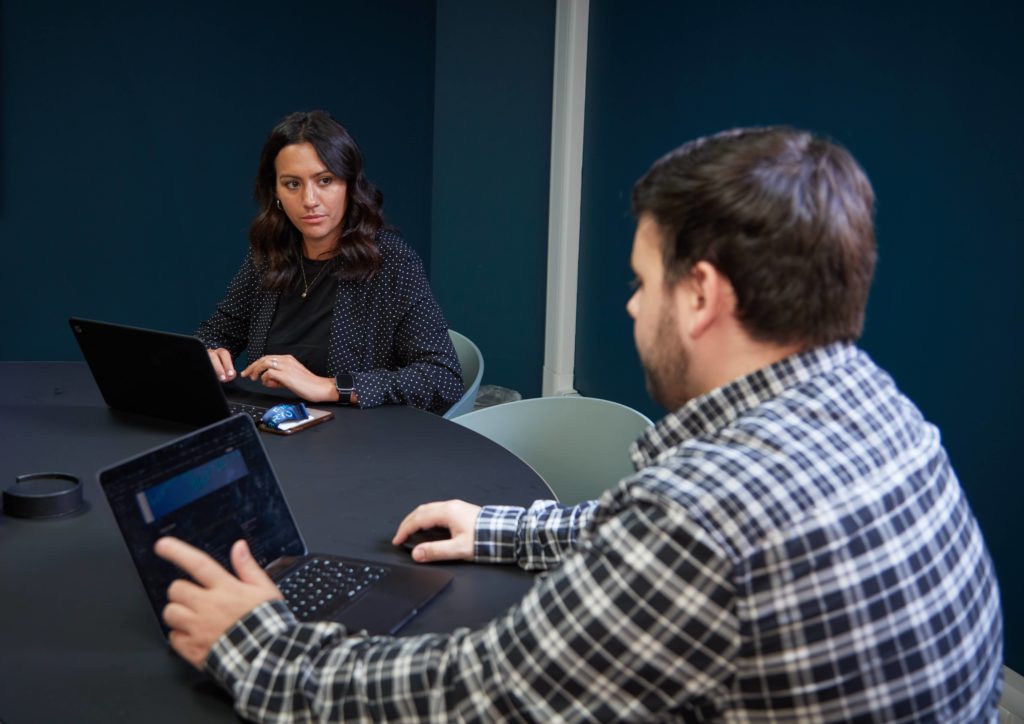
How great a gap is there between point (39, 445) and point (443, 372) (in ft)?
2.95

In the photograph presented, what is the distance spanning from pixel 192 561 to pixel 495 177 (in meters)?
→ 3.52

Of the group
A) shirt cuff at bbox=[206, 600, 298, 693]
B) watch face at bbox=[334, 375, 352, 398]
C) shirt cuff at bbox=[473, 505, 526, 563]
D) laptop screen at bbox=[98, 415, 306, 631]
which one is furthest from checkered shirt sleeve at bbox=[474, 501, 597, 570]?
watch face at bbox=[334, 375, 352, 398]

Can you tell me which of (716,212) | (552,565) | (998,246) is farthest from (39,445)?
(998,246)

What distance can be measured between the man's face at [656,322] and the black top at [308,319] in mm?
1594

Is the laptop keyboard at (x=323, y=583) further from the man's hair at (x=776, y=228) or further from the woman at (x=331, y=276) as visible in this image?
Result: the woman at (x=331, y=276)

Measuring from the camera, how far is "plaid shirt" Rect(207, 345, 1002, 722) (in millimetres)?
833

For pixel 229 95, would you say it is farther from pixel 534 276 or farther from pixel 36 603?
pixel 36 603

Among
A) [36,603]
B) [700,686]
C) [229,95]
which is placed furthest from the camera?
[229,95]

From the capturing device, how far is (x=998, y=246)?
2.26 meters

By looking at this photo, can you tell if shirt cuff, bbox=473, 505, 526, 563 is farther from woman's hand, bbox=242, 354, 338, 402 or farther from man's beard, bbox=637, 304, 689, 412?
woman's hand, bbox=242, 354, 338, 402

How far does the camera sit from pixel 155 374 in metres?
1.89

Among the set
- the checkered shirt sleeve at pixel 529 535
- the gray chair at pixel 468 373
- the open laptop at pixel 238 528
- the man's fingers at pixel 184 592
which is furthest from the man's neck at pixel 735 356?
the gray chair at pixel 468 373

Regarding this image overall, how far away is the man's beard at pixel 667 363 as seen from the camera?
1015mm

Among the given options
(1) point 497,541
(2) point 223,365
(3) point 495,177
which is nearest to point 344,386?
(2) point 223,365
